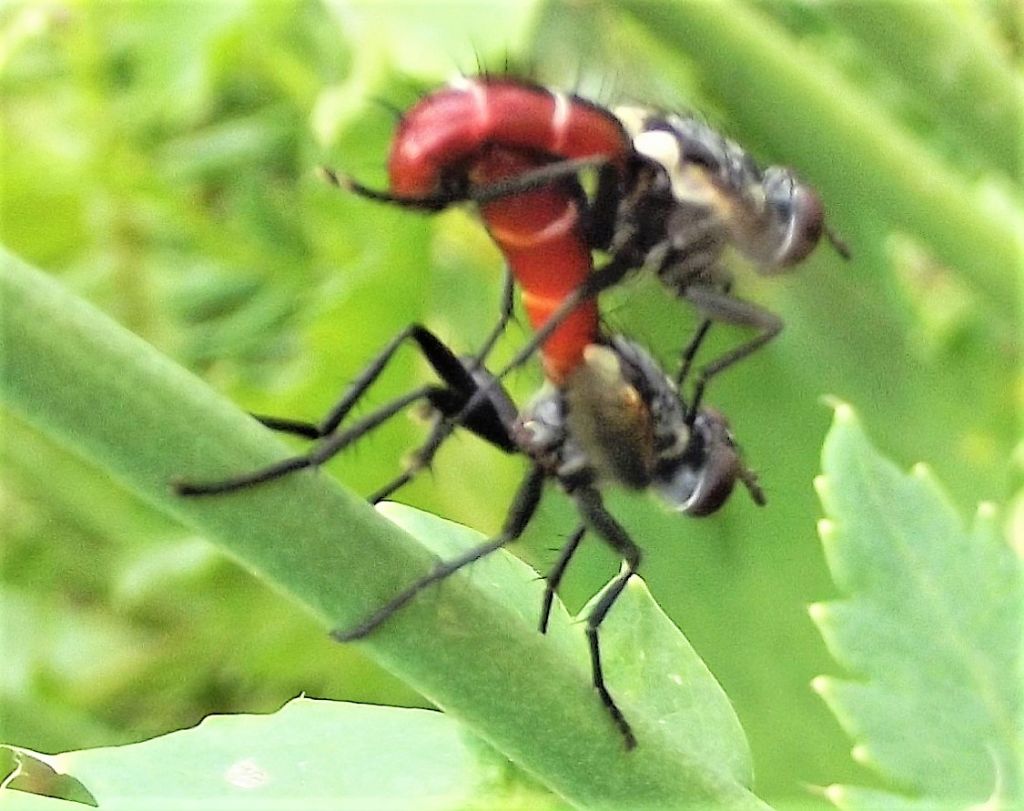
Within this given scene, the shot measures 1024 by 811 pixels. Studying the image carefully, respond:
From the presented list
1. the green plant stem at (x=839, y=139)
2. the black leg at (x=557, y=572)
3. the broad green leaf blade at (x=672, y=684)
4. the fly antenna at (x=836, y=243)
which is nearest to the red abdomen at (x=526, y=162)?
the black leg at (x=557, y=572)

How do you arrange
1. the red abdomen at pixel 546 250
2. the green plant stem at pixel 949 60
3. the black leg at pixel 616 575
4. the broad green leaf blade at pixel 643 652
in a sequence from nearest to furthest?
the black leg at pixel 616 575 < the broad green leaf blade at pixel 643 652 < the red abdomen at pixel 546 250 < the green plant stem at pixel 949 60

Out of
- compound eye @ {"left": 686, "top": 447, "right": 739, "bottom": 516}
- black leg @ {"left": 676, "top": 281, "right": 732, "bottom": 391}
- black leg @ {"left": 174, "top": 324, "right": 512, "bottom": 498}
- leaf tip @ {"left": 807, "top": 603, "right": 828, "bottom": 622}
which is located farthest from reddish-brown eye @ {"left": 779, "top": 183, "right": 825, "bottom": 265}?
leaf tip @ {"left": 807, "top": 603, "right": 828, "bottom": 622}

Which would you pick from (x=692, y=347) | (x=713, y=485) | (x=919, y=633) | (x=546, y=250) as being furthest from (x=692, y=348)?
(x=919, y=633)

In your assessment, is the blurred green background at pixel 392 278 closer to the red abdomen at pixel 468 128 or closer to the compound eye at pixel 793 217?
the compound eye at pixel 793 217

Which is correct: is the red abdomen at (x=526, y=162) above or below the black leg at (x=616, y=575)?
above

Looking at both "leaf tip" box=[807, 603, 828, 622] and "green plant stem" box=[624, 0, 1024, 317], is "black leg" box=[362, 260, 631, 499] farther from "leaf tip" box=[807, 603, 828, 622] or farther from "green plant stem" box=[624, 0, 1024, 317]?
"green plant stem" box=[624, 0, 1024, 317]

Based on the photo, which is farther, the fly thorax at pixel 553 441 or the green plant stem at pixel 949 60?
the green plant stem at pixel 949 60

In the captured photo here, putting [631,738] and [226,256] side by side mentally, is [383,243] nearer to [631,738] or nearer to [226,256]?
[226,256]
